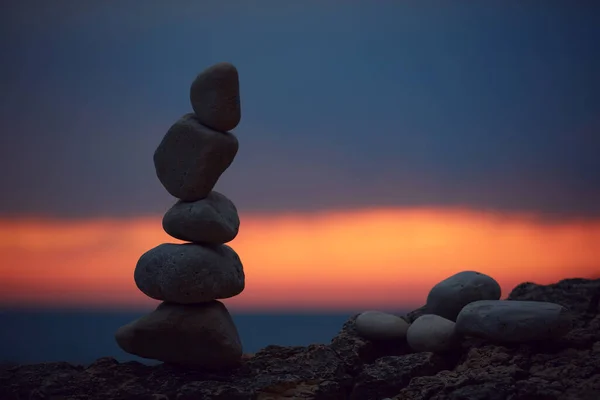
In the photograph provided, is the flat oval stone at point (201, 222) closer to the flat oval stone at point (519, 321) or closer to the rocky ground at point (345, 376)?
the rocky ground at point (345, 376)

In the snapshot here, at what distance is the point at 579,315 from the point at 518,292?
1.81 metres

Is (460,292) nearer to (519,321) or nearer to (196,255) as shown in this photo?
(519,321)

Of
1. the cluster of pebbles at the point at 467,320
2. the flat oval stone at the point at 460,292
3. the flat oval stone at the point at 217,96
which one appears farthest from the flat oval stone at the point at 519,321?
the flat oval stone at the point at 217,96

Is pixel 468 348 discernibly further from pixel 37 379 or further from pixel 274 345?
pixel 37 379

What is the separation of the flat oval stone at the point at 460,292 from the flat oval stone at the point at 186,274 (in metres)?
3.46

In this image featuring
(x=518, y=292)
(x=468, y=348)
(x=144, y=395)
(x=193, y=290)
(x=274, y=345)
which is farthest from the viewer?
(x=518, y=292)

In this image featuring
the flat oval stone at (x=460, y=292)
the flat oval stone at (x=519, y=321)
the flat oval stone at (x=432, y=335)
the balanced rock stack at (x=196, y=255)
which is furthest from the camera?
the flat oval stone at (x=460, y=292)

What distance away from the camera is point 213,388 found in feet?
25.7

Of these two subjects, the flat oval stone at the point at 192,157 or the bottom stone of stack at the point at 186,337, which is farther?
the flat oval stone at the point at 192,157

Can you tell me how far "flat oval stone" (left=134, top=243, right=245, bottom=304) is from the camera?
27.4 feet

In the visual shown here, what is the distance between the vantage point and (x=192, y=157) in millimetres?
8680

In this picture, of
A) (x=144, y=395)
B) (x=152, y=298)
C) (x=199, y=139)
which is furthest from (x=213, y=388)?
(x=199, y=139)

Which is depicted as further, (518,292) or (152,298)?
(518,292)

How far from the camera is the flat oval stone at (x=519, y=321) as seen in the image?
8320 millimetres
